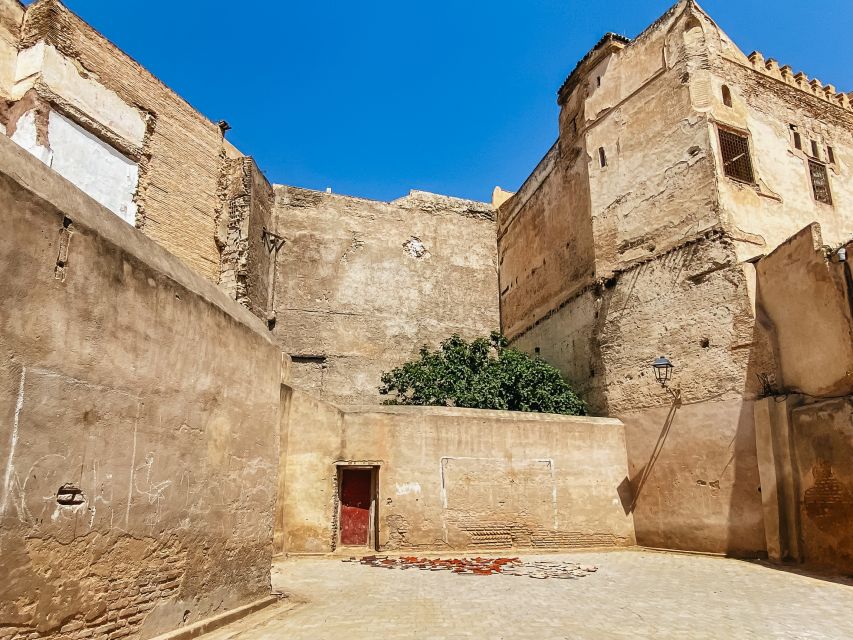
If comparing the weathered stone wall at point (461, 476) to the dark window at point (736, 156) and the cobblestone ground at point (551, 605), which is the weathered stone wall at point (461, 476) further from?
the dark window at point (736, 156)

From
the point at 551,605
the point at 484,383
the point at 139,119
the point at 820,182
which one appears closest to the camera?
the point at 551,605

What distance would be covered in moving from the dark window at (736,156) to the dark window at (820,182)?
1.93 metres

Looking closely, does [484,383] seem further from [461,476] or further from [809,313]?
[809,313]

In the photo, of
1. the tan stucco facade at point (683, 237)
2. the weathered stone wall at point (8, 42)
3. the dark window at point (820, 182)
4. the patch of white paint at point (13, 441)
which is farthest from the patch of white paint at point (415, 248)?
the patch of white paint at point (13, 441)

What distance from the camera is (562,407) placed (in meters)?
13.1

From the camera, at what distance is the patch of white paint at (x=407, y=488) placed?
10.4 metres

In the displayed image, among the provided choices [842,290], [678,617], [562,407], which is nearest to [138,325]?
[678,617]

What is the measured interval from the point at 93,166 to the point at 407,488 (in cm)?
883

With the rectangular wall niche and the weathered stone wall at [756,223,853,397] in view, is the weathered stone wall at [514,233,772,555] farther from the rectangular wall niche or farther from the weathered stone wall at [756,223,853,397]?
the rectangular wall niche

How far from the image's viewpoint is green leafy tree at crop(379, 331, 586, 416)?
13281 millimetres

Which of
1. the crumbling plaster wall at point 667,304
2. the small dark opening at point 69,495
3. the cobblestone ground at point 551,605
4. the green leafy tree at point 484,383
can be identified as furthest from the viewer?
the green leafy tree at point 484,383

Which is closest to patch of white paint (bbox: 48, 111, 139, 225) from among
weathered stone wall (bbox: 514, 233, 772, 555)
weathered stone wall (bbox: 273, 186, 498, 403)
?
weathered stone wall (bbox: 273, 186, 498, 403)

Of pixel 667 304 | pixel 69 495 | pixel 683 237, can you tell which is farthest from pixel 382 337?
pixel 69 495

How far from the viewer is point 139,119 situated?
1344 centimetres
